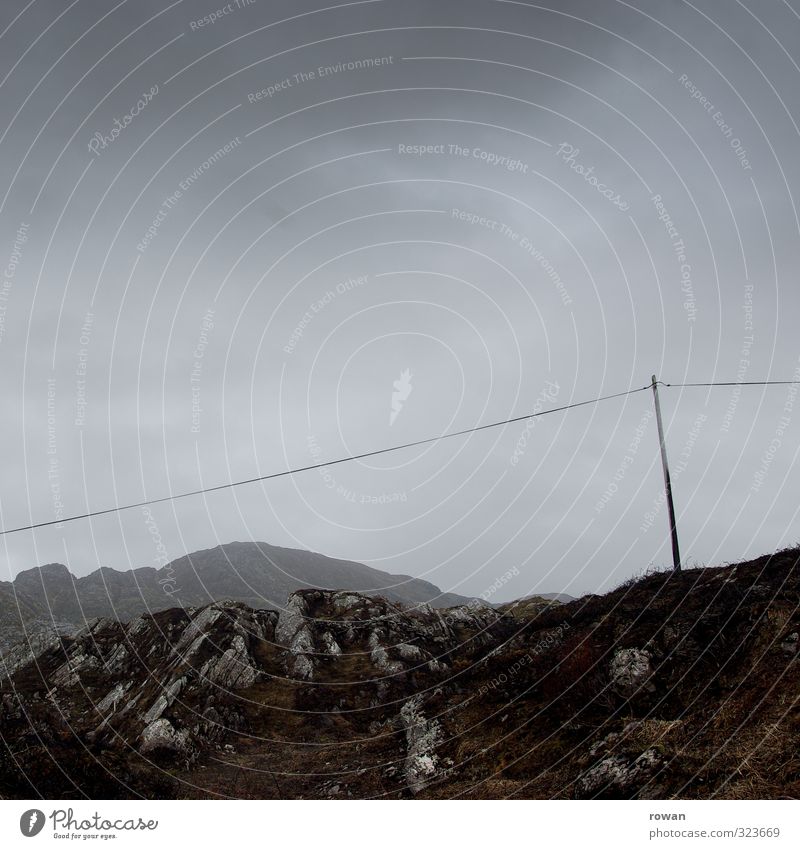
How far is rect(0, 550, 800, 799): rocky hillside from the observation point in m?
12.2

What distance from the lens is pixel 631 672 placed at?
1544 cm

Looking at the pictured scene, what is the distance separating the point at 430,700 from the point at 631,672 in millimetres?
8301

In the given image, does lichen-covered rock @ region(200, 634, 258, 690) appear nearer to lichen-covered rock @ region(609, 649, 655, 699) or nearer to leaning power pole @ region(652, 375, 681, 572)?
lichen-covered rock @ region(609, 649, 655, 699)

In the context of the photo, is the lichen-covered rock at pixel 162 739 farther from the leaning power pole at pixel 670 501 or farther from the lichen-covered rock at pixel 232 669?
the leaning power pole at pixel 670 501

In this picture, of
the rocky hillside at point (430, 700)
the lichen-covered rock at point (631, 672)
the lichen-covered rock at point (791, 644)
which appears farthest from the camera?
the lichen-covered rock at point (631, 672)

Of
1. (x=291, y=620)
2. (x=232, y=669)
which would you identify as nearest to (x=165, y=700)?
(x=232, y=669)

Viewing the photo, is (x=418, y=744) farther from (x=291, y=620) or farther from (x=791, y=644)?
(x=291, y=620)

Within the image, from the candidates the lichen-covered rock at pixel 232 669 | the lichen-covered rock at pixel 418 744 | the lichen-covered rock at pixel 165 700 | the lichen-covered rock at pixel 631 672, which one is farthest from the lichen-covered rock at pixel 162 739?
the lichen-covered rock at pixel 631 672

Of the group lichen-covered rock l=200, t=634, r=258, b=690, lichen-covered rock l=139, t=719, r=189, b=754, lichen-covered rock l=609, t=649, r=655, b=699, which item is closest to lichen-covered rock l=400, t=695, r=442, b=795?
lichen-covered rock l=609, t=649, r=655, b=699

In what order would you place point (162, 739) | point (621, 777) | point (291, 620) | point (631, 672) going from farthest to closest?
1. point (291, 620)
2. point (162, 739)
3. point (631, 672)
4. point (621, 777)

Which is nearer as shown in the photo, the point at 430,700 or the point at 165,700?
the point at 430,700

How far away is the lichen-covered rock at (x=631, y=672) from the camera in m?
15.0

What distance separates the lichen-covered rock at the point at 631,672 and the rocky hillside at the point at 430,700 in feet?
0.14
